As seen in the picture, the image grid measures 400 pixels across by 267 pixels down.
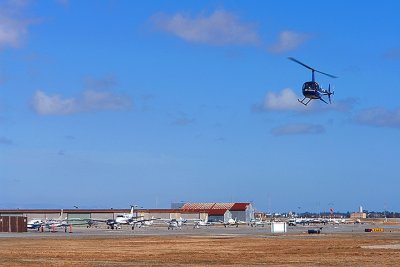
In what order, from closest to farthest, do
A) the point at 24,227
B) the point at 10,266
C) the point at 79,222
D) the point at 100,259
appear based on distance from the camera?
the point at 10,266
the point at 100,259
the point at 24,227
the point at 79,222

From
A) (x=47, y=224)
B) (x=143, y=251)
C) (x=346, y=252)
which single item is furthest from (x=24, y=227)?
(x=346, y=252)

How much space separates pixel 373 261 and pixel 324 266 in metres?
4.31

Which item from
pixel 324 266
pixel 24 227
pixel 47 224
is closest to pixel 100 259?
pixel 324 266

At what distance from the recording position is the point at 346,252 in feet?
179

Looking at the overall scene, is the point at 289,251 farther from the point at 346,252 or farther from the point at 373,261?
the point at 373,261

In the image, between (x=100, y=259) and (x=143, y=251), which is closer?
(x=100, y=259)

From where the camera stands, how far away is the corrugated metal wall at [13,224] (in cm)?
12512

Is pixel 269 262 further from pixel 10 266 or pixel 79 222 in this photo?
pixel 79 222

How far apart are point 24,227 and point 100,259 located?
82.1 metres

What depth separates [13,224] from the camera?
127 m

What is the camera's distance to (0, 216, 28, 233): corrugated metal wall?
12512 centimetres

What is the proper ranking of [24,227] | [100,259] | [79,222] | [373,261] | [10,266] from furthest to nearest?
[79,222] → [24,227] → [100,259] → [373,261] → [10,266]

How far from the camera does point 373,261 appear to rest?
146 feet

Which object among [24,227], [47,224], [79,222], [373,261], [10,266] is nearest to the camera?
[10,266]
